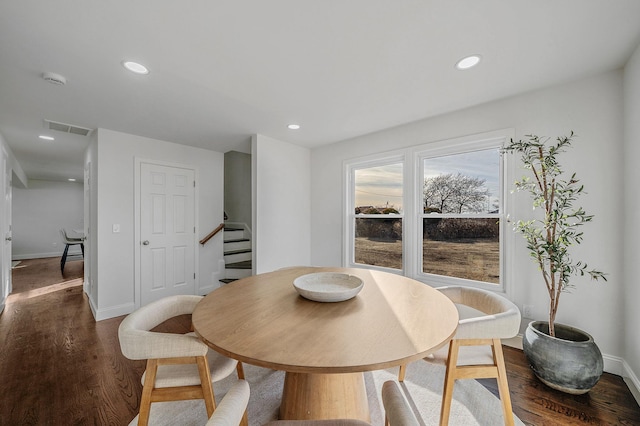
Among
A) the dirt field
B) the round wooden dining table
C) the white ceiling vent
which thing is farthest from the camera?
the white ceiling vent

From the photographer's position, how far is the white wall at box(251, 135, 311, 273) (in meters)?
Answer: 3.39

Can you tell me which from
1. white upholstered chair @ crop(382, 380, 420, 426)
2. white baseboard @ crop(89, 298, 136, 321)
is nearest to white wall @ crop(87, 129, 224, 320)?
white baseboard @ crop(89, 298, 136, 321)

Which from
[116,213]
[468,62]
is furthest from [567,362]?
[116,213]

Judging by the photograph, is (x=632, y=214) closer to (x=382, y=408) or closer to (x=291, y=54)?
(x=382, y=408)

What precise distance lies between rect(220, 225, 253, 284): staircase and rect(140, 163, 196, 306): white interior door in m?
0.61

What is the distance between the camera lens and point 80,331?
9.25 ft

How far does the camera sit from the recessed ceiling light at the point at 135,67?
182cm

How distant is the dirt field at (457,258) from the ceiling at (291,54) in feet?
4.78

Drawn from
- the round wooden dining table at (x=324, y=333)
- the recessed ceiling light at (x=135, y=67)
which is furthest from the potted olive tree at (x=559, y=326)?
the recessed ceiling light at (x=135, y=67)

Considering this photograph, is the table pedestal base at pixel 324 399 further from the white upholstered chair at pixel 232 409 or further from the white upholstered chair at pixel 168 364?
the white upholstered chair at pixel 232 409

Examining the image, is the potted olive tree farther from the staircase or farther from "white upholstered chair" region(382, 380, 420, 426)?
the staircase

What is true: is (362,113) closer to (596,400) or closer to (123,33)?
(123,33)

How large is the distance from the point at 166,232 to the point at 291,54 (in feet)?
10.2

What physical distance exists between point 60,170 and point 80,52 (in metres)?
6.28
